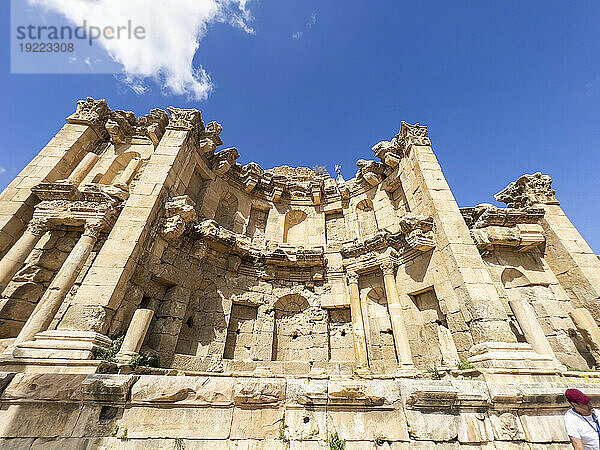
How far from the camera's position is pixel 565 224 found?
11.5 meters

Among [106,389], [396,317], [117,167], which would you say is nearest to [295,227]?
[396,317]

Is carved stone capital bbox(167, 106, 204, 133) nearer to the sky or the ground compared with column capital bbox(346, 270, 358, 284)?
nearer to the sky

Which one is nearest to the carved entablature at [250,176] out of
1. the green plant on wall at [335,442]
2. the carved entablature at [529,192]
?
the green plant on wall at [335,442]

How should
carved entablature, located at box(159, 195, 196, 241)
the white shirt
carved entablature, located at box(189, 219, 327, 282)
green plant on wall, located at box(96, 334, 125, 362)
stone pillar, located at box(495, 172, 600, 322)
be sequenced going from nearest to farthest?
the white shirt < green plant on wall, located at box(96, 334, 125, 362) < carved entablature, located at box(159, 195, 196, 241) < stone pillar, located at box(495, 172, 600, 322) < carved entablature, located at box(189, 219, 327, 282)

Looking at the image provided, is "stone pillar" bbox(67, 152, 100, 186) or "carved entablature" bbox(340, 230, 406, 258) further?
"carved entablature" bbox(340, 230, 406, 258)

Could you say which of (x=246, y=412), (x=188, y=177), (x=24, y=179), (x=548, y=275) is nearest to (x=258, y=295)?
(x=188, y=177)

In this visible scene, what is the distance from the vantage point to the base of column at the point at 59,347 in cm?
539

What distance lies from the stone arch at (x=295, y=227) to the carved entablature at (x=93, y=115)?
10176 millimetres

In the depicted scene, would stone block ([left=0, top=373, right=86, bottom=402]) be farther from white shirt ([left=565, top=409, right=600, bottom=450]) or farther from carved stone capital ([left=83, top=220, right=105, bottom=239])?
white shirt ([left=565, top=409, right=600, bottom=450])

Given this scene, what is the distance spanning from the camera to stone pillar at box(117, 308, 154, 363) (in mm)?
6555

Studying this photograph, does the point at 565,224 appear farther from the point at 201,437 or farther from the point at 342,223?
the point at 201,437

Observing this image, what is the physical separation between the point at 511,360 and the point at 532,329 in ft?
6.92

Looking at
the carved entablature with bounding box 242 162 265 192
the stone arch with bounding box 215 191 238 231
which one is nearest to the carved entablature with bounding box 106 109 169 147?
the stone arch with bounding box 215 191 238 231

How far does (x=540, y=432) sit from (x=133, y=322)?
9.17 meters
